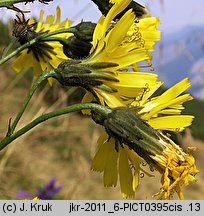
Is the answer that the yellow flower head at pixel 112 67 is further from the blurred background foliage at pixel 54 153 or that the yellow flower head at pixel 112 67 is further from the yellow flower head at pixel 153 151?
the blurred background foliage at pixel 54 153

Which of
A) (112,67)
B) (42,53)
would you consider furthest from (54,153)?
(112,67)

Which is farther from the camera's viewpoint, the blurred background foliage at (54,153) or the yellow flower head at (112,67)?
the blurred background foliage at (54,153)

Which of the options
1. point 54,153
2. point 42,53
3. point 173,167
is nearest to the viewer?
point 173,167

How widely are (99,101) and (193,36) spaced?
3.43m

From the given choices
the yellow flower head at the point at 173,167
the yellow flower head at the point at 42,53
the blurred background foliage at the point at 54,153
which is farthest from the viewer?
the blurred background foliage at the point at 54,153

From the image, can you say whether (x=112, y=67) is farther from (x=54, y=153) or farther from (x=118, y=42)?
(x=54, y=153)

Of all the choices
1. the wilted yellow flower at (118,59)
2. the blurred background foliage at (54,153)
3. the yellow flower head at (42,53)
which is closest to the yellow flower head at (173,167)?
the wilted yellow flower at (118,59)

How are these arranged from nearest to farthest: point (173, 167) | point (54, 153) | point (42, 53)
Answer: point (173, 167) < point (42, 53) < point (54, 153)

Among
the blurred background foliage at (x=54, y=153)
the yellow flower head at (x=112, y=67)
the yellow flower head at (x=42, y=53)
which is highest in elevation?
the blurred background foliage at (x=54, y=153)

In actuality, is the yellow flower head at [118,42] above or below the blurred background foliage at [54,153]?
below

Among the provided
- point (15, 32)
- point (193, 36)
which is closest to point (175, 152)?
point (15, 32)

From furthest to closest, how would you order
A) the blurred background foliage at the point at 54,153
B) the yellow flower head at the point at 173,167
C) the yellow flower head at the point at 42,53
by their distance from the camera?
the blurred background foliage at the point at 54,153
the yellow flower head at the point at 42,53
the yellow flower head at the point at 173,167

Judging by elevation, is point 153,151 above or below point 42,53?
below

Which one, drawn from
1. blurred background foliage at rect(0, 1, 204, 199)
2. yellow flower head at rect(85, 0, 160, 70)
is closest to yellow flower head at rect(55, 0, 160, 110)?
yellow flower head at rect(85, 0, 160, 70)
